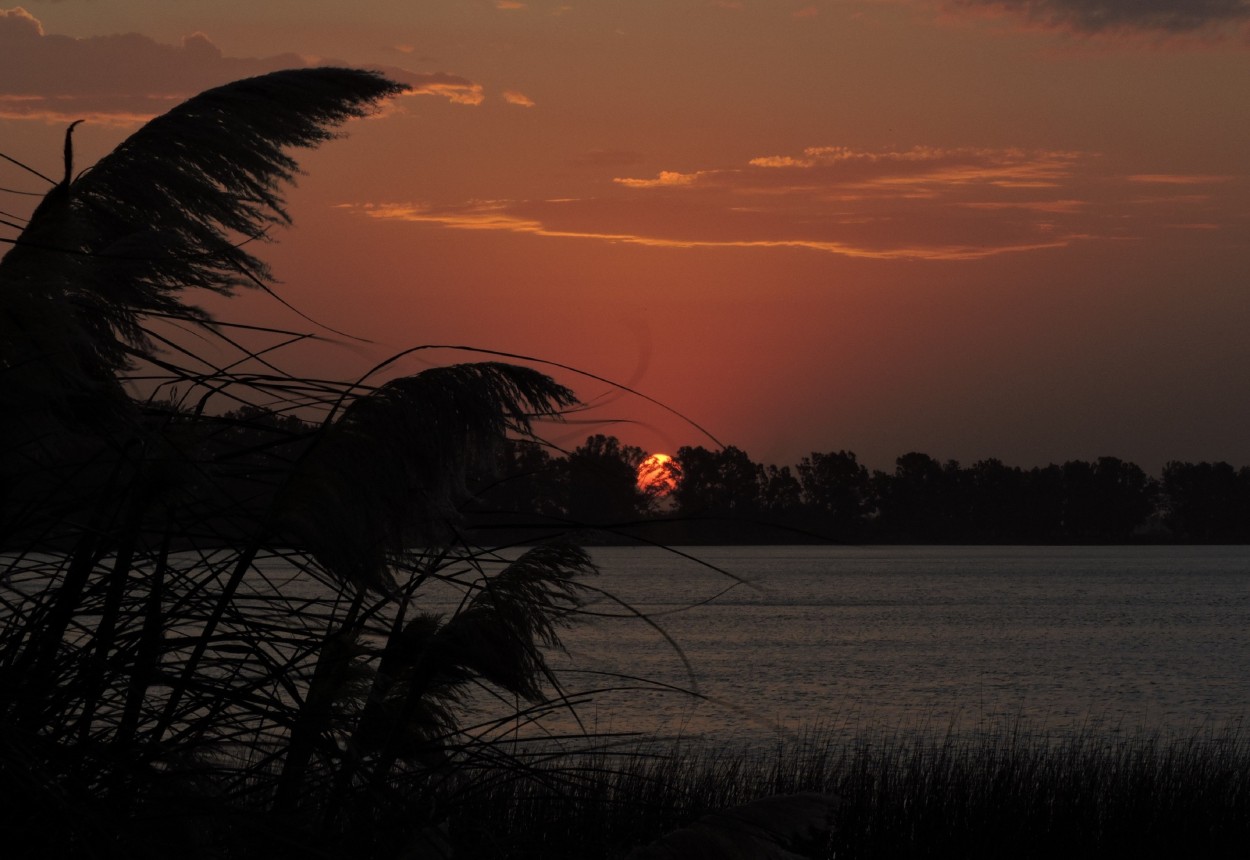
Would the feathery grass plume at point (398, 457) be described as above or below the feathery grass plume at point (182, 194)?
below

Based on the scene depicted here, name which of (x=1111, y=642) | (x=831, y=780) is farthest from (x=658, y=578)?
(x=831, y=780)

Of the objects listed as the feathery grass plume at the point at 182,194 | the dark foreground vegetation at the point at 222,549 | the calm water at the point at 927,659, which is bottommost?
the calm water at the point at 927,659

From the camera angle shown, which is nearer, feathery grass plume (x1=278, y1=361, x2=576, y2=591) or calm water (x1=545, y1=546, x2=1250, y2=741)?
feathery grass plume (x1=278, y1=361, x2=576, y2=591)

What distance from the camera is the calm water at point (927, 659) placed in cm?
4159

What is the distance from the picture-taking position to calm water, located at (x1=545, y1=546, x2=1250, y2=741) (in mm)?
41594

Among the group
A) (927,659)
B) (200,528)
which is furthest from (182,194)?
(927,659)

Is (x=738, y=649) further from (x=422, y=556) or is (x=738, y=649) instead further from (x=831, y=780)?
(x=422, y=556)

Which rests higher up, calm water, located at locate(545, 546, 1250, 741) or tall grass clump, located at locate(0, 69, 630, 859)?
tall grass clump, located at locate(0, 69, 630, 859)

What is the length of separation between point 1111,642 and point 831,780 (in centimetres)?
6604

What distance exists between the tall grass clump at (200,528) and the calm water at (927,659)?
151 centimetres

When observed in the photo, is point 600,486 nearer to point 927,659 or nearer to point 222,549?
point 222,549

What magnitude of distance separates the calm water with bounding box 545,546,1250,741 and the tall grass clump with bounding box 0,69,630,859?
1510mm

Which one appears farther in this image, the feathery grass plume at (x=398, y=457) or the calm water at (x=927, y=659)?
the calm water at (x=927, y=659)

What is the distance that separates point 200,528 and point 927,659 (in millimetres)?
63892
